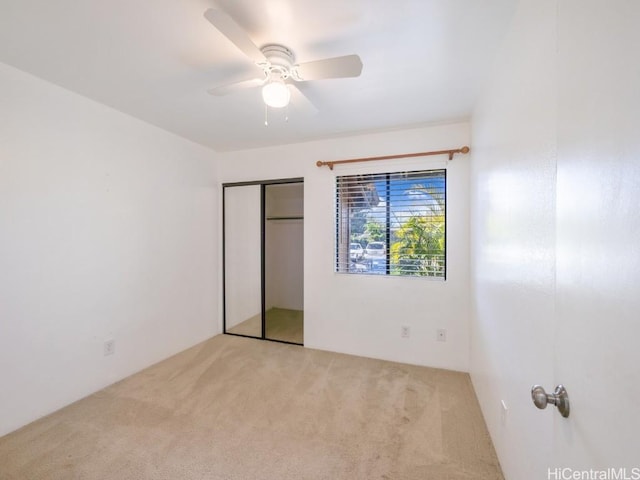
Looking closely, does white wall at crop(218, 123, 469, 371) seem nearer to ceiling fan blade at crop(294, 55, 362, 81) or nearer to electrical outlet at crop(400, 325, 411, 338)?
electrical outlet at crop(400, 325, 411, 338)

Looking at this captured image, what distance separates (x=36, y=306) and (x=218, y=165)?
233cm

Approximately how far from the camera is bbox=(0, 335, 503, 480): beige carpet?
154cm

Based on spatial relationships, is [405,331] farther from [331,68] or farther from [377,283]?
[331,68]

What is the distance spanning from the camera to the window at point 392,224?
2.72m

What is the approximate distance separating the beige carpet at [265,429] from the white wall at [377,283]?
306mm

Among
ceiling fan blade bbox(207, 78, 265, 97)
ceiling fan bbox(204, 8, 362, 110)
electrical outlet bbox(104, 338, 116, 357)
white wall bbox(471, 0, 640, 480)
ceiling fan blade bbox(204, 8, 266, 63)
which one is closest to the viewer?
white wall bbox(471, 0, 640, 480)

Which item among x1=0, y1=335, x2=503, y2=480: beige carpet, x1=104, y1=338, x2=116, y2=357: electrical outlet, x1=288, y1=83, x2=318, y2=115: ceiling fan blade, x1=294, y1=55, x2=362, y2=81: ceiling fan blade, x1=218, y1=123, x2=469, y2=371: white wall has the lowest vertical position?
x1=0, y1=335, x2=503, y2=480: beige carpet

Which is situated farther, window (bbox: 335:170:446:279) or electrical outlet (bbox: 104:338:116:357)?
window (bbox: 335:170:446:279)

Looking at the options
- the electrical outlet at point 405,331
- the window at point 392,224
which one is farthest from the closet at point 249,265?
the electrical outlet at point 405,331

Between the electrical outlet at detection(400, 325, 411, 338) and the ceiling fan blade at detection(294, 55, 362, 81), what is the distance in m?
2.31

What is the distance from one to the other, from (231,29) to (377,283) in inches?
94.7

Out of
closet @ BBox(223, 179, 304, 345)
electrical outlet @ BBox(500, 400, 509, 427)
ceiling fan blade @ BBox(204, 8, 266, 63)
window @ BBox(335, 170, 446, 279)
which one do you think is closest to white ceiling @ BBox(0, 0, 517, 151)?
ceiling fan blade @ BBox(204, 8, 266, 63)

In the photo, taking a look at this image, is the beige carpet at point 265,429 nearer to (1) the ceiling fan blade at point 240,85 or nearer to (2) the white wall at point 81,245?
(2) the white wall at point 81,245

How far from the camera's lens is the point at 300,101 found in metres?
2.20
